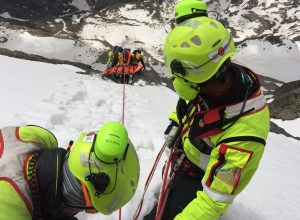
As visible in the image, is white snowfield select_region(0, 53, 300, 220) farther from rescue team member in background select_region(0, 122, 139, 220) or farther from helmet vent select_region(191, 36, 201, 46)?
helmet vent select_region(191, 36, 201, 46)

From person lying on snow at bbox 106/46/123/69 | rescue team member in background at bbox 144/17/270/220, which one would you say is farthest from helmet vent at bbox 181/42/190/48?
person lying on snow at bbox 106/46/123/69

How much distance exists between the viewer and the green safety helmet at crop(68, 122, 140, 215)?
2066mm

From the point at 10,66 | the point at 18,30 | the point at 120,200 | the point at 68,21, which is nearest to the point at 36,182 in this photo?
the point at 120,200

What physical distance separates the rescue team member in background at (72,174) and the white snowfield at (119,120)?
1303mm

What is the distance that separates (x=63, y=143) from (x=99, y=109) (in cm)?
265

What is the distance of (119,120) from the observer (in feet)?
22.9

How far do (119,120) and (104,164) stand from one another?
16.1 feet

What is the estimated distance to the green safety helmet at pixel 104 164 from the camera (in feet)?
6.78

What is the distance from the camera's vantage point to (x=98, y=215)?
135 inches

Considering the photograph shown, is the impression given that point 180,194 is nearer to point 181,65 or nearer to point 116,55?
point 181,65

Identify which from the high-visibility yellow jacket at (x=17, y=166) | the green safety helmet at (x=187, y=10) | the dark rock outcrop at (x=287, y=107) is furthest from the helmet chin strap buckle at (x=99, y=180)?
the dark rock outcrop at (x=287, y=107)

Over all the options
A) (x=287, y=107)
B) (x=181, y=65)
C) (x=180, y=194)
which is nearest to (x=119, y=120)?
(x=180, y=194)

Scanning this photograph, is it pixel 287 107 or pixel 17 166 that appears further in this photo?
pixel 287 107

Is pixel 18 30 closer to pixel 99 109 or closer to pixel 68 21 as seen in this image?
pixel 68 21
